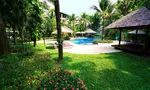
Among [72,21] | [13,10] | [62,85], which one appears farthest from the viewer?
[72,21]

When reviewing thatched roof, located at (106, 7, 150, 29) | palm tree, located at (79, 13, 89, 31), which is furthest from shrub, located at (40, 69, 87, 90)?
palm tree, located at (79, 13, 89, 31)

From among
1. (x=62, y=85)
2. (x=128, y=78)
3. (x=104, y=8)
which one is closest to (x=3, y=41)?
(x=62, y=85)

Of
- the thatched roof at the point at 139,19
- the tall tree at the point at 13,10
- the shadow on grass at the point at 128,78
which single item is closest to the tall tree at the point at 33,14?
the tall tree at the point at 13,10

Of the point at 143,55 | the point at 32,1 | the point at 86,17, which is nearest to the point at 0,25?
the point at 32,1

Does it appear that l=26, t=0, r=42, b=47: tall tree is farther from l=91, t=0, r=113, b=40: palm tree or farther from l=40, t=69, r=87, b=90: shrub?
l=91, t=0, r=113, b=40: palm tree

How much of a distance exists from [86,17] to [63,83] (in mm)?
39718

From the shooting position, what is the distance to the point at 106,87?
4.11m

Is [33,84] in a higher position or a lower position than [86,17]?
lower

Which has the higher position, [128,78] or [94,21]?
[94,21]

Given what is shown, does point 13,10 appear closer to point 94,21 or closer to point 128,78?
point 128,78

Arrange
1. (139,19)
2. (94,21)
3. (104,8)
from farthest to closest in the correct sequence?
(94,21), (104,8), (139,19)

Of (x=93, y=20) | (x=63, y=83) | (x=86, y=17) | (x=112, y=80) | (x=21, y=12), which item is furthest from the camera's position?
(x=93, y=20)

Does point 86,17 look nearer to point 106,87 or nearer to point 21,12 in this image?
point 21,12

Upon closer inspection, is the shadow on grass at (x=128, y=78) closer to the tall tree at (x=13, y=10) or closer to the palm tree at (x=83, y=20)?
the tall tree at (x=13, y=10)
